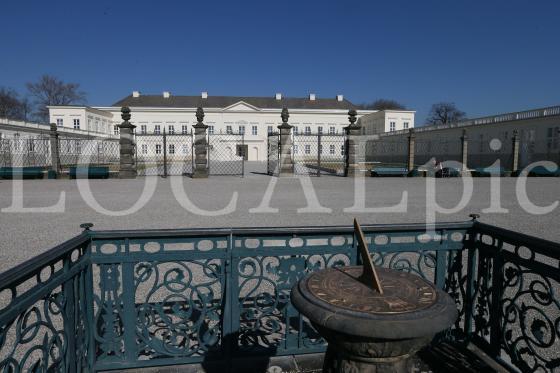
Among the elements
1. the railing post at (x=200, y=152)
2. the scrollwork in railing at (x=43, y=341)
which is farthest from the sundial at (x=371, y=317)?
the railing post at (x=200, y=152)

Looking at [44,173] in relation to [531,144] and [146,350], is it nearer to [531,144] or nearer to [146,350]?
[146,350]

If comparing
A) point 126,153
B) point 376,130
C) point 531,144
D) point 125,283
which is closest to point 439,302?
point 125,283

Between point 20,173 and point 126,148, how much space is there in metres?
5.30

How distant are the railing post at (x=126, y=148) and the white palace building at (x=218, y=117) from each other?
39.5 meters

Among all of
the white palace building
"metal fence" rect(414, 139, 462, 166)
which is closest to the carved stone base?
"metal fence" rect(414, 139, 462, 166)

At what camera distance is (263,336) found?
9.73 ft

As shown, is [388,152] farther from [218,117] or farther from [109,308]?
[109,308]

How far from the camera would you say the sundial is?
5.21 ft

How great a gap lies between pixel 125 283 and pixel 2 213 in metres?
8.78

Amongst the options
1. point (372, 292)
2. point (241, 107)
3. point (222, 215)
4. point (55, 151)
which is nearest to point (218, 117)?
point (241, 107)

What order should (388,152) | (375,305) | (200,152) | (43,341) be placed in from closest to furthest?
(375,305), (43,341), (200,152), (388,152)

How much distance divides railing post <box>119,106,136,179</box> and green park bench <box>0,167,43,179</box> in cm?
420

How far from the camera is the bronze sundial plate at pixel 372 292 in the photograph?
68.7 inches

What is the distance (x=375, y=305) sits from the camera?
5.74 ft
